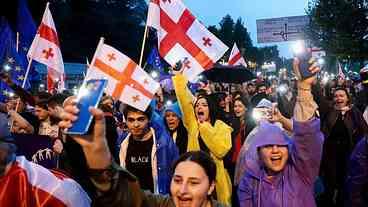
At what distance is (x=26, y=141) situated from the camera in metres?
5.38

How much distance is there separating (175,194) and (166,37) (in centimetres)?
519

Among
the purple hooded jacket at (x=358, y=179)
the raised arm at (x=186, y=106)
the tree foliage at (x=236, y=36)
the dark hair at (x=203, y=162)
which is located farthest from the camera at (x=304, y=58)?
the tree foliage at (x=236, y=36)

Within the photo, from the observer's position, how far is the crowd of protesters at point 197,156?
2.59 meters

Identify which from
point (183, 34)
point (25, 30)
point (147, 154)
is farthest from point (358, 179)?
point (25, 30)

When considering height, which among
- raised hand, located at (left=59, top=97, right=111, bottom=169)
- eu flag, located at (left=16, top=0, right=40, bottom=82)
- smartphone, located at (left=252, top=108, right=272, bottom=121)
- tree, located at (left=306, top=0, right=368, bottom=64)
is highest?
tree, located at (left=306, top=0, right=368, bottom=64)

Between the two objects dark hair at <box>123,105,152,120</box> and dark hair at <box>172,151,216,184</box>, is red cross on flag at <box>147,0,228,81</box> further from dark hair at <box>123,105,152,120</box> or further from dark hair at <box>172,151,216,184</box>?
dark hair at <box>172,151,216,184</box>

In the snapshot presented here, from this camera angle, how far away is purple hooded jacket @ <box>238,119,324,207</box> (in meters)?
3.93

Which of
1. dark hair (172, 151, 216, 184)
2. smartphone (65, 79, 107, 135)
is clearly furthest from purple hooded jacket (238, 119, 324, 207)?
smartphone (65, 79, 107, 135)

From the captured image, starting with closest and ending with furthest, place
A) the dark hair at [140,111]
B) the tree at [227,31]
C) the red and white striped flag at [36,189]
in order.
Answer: the red and white striped flag at [36,189] < the dark hair at [140,111] < the tree at [227,31]

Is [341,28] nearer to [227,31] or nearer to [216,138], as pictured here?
[216,138]

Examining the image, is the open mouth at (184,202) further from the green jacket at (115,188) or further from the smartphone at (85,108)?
the smartphone at (85,108)

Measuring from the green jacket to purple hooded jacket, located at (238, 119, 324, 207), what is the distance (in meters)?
1.47

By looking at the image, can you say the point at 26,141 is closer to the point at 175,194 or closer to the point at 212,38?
the point at 175,194

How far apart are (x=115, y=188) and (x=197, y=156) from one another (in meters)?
0.84
